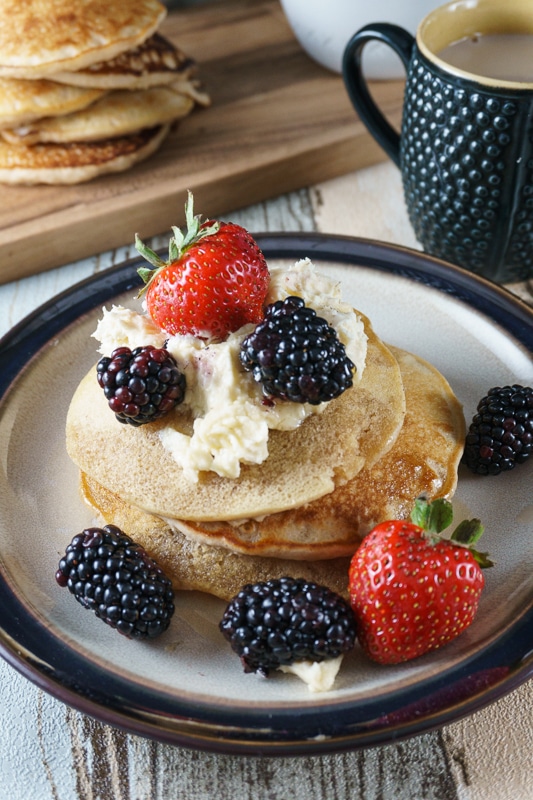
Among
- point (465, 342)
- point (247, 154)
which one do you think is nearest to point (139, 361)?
point (465, 342)

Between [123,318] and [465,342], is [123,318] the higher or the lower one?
the higher one

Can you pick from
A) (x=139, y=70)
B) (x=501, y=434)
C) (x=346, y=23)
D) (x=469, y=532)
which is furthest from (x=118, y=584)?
(x=346, y=23)

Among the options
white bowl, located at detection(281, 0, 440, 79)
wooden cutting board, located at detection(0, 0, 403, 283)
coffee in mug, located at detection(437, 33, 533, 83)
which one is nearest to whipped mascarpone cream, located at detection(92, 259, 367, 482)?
coffee in mug, located at detection(437, 33, 533, 83)

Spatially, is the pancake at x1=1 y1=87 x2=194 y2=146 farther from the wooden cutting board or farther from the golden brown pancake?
the golden brown pancake

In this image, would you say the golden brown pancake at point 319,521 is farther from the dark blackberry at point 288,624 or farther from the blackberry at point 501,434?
the dark blackberry at point 288,624

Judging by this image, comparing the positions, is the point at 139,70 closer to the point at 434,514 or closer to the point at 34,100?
the point at 34,100

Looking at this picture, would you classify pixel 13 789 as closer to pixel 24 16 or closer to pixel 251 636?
pixel 251 636

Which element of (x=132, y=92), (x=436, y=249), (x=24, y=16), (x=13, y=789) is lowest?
(x=13, y=789)

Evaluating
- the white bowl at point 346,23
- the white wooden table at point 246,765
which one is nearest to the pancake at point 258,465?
the white wooden table at point 246,765
